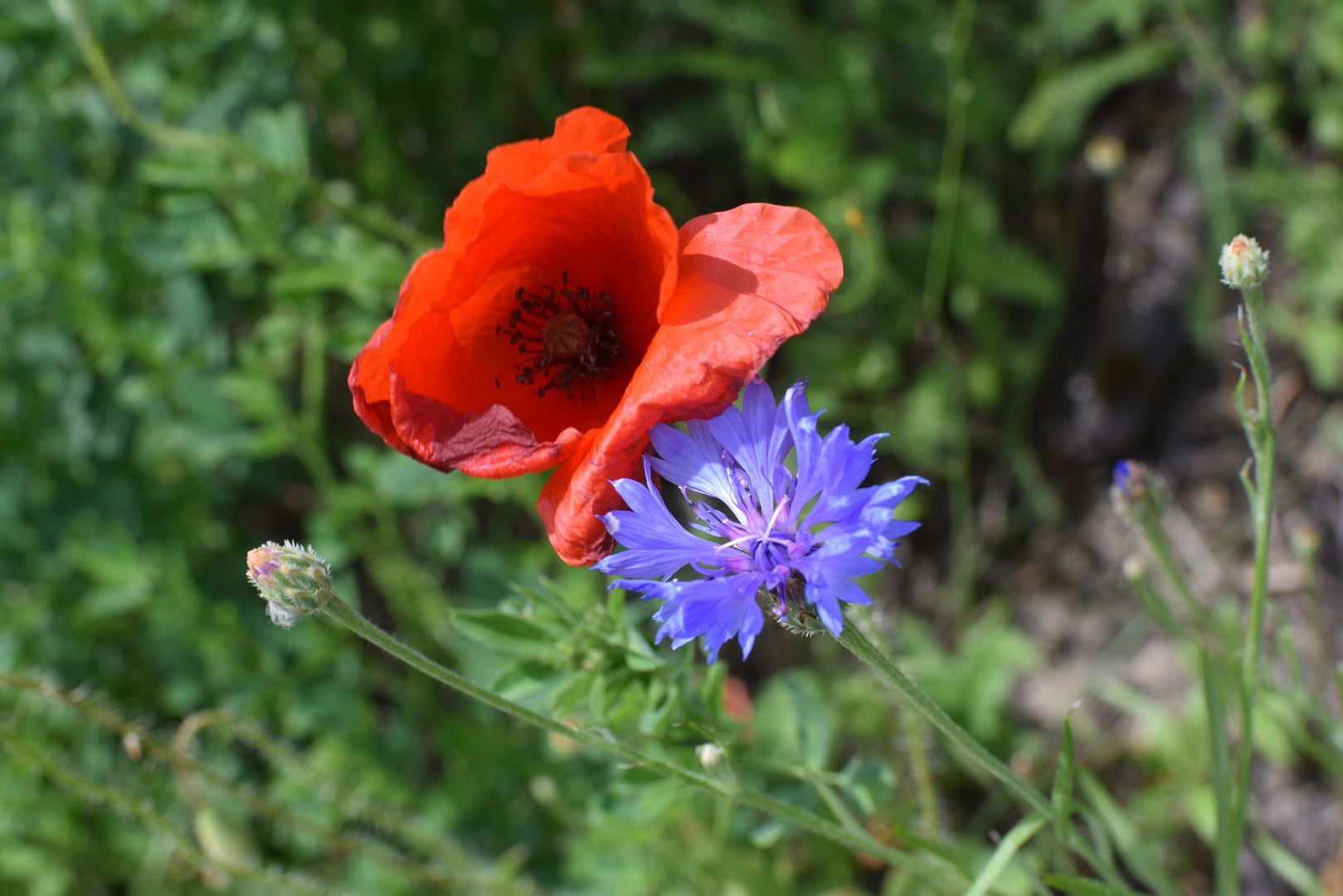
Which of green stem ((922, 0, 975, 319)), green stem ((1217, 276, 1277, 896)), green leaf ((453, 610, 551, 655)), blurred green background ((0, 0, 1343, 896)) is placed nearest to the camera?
green stem ((1217, 276, 1277, 896))

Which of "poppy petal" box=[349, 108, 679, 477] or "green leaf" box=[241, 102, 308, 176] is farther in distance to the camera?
"green leaf" box=[241, 102, 308, 176]

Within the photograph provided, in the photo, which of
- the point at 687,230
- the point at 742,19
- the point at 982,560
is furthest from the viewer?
the point at 982,560

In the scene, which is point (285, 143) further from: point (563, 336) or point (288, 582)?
point (288, 582)

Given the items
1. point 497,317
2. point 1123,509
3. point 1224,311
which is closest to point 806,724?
point 1123,509

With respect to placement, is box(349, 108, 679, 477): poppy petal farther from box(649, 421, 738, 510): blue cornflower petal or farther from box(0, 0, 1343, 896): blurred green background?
box(0, 0, 1343, 896): blurred green background

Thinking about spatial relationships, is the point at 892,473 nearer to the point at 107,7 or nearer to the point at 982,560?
the point at 982,560

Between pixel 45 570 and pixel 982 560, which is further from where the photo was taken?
pixel 982 560

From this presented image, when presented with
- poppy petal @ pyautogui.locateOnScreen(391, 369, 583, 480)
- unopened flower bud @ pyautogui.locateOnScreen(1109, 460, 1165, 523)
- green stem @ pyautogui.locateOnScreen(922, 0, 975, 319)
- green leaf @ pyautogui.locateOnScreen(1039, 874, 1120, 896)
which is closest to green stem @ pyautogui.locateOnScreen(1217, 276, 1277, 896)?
unopened flower bud @ pyautogui.locateOnScreen(1109, 460, 1165, 523)
